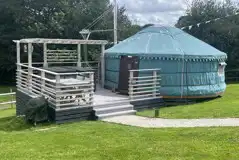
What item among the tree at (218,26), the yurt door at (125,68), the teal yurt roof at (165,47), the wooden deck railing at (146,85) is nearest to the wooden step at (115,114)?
the wooden deck railing at (146,85)

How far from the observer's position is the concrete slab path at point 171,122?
25.8 feet

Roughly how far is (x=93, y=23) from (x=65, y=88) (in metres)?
14.5

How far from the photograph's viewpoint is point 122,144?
6070 millimetres

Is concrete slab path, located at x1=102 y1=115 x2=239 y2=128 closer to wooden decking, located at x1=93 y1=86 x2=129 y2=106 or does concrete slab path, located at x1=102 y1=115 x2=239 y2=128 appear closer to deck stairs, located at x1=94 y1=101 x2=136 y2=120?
deck stairs, located at x1=94 y1=101 x2=136 y2=120

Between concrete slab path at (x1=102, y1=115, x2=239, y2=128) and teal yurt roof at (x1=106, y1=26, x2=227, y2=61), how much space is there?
336 cm

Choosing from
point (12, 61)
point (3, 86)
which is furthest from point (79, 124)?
point (3, 86)

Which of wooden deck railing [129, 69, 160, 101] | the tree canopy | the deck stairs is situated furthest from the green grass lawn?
the tree canopy

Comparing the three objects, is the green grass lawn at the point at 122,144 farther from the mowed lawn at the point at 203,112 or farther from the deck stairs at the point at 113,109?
the mowed lawn at the point at 203,112

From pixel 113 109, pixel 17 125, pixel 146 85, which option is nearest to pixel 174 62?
pixel 146 85

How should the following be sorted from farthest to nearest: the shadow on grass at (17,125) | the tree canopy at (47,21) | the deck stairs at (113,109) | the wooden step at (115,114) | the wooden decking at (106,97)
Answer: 1. the tree canopy at (47,21)
2. the wooden decking at (106,97)
3. the deck stairs at (113,109)
4. the wooden step at (115,114)
5. the shadow on grass at (17,125)

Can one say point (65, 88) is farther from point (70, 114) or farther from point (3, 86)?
point (3, 86)

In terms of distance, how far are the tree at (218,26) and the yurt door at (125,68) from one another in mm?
13787

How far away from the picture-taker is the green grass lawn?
536cm

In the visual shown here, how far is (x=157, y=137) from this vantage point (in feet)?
21.4
